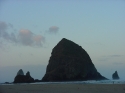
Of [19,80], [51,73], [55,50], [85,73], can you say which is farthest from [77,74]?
[19,80]

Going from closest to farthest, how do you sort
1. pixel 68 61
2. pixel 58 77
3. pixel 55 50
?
pixel 58 77, pixel 68 61, pixel 55 50

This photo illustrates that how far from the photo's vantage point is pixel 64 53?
7162 cm

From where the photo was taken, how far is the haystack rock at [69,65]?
212ft

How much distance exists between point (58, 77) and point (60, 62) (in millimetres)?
6517

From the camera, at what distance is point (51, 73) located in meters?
65.1

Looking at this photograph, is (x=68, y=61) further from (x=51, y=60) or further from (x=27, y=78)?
(x=27, y=78)

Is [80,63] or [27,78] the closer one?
[27,78]

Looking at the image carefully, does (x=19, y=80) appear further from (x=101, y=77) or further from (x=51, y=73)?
(x=101, y=77)

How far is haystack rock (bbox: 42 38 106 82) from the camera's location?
212 ft

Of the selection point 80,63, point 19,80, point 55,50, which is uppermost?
point 55,50

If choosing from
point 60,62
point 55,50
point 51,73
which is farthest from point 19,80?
point 55,50

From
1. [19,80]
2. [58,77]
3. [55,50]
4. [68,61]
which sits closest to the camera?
[19,80]

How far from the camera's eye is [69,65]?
66.7 metres

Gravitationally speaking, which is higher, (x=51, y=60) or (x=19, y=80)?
(x=51, y=60)
